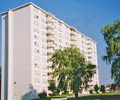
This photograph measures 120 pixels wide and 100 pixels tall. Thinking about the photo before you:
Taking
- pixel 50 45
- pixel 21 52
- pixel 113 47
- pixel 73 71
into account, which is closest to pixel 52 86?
pixel 21 52

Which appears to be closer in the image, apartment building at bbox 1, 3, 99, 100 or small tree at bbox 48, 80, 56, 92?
apartment building at bbox 1, 3, 99, 100

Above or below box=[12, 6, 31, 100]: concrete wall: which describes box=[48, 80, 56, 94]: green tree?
below

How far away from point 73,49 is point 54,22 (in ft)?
86.4

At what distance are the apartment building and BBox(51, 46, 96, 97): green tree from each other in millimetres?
11712

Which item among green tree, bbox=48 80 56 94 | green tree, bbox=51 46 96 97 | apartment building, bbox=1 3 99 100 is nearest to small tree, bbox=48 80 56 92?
green tree, bbox=48 80 56 94

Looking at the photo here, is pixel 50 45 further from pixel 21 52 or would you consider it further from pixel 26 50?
pixel 21 52

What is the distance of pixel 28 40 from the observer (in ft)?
232

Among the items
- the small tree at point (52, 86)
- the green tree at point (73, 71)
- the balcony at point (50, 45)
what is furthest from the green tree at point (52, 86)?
the green tree at point (73, 71)

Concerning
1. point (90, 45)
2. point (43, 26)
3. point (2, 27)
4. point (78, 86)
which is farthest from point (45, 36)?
point (90, 45)

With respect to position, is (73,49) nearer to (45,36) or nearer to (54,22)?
(45,36)

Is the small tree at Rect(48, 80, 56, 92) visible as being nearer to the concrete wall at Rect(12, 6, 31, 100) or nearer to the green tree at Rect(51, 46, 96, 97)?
the concrete wall at Rect(12, 6, 31, 100)

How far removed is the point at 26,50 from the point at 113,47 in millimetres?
32884

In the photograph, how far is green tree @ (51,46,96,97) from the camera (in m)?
53.2

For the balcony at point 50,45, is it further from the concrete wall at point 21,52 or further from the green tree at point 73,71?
the green tree at point 73,71
